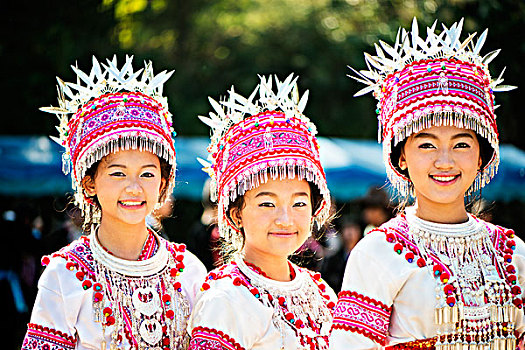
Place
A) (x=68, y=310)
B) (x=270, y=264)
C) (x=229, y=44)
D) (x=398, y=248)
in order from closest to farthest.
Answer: (x=398, y=248) → (x=68, y=310) → (x=270, y=264) → (x=229, y=44)

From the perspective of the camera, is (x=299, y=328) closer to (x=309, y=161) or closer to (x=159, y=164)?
(x=309, y=161)

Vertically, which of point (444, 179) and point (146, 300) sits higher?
point (444, 179)

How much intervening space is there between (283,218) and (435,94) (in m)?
0.91

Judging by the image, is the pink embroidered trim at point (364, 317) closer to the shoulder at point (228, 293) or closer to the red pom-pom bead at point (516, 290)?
the shoulder at point (228, 293)

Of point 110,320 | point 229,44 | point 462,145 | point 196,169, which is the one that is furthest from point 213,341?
point 229,44

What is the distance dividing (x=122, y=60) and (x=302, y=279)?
752 centimetres

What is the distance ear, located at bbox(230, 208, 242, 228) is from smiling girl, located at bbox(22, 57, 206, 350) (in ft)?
1.22

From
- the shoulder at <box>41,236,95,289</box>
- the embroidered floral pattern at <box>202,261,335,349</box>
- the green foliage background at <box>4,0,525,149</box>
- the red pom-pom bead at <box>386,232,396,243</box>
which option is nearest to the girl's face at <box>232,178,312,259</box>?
the embroidered floral pattern at <box>202,261,335,349</box>

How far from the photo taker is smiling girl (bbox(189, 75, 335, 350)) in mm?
3908

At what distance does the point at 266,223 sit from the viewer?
407cm

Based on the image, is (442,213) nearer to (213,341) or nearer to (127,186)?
(213,341)

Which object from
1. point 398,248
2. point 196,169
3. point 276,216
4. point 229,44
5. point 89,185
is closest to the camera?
point 398,248

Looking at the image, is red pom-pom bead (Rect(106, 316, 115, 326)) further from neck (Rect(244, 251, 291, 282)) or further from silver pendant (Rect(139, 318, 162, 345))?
neck (Rect(244, 251, 291, 282))

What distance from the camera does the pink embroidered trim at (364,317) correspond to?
146 inches
